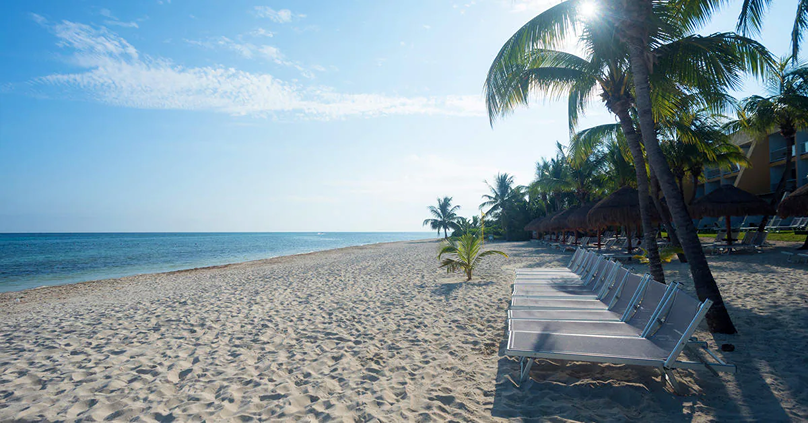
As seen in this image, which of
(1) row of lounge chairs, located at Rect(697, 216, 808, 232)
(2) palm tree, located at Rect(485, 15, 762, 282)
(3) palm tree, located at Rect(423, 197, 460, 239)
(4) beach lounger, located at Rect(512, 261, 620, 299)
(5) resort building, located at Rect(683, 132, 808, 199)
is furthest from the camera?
(3) palm tree, located at Rect(423, 197, 460, 239)

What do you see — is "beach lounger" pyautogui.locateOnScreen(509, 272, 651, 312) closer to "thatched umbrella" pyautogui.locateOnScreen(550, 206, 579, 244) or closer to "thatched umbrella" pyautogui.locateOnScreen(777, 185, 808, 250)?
"thatched umbrella" pyautogui.locateOnScreen(777, 185, 808, 250)

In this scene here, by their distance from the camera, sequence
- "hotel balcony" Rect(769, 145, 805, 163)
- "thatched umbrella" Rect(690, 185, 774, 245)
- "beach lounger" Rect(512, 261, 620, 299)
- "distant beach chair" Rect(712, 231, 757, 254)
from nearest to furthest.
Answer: "beach lounger" Rect(512, 261, 620, 299) < "distant beach chair" Rect(712, 231, 757, 254) < "thatched umbrella" Rect(690, 185, 774, 245) < "hotel balcony" Rect(769, 145, 805, 163)

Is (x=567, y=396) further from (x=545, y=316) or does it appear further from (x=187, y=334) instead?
(x=187, y=334)

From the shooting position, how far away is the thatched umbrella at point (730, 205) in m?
12.7

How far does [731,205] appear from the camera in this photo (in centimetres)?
1282

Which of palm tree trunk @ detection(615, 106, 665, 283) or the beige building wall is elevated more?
the beige building wall

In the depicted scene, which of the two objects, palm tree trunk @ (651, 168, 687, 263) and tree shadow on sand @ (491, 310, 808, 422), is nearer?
tree shadow on sand @ (491, 310, 808, 422)

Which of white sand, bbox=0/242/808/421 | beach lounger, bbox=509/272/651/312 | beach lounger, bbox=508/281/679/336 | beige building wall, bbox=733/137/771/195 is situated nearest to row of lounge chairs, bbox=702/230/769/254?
white sand, bbox=0/242/808/421

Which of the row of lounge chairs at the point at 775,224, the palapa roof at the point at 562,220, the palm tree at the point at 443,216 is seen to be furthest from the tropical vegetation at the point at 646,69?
the palm tree at the point at 443,216

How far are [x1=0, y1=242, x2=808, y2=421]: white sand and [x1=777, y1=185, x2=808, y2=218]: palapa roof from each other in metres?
5.73

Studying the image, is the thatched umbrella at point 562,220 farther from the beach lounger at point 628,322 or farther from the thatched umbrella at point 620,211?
the beach lounger at point 628,322

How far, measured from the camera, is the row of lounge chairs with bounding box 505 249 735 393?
101 inches

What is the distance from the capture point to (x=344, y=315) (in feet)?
18.5

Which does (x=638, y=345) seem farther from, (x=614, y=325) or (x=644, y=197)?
(x=644, y=197)
